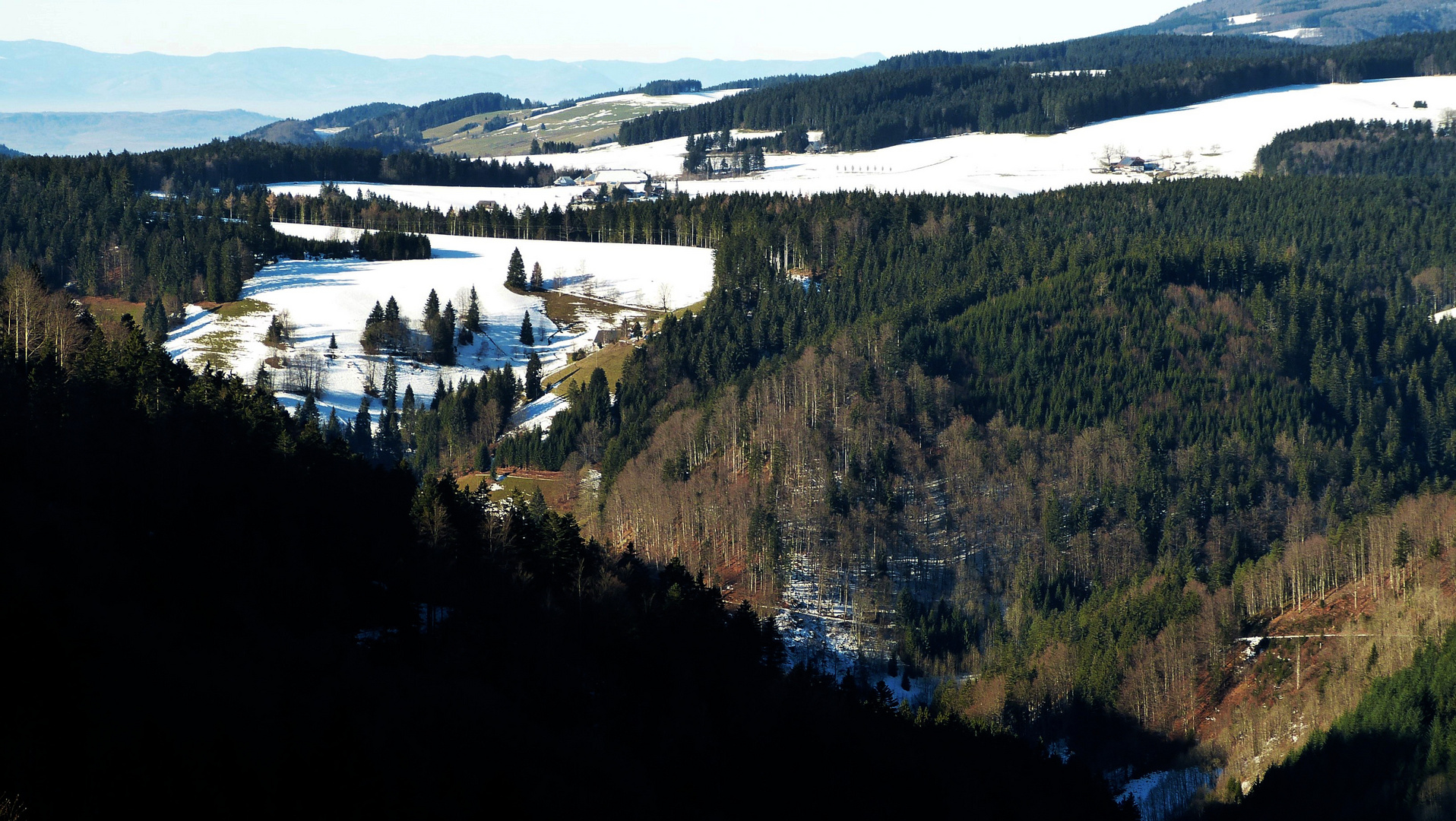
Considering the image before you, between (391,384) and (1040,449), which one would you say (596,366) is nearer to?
(391,384)

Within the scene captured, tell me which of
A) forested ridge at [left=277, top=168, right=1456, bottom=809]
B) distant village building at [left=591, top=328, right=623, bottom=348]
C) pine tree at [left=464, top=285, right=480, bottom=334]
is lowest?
forested ridge at [left=277, top=168, right=1456, bottom=809]

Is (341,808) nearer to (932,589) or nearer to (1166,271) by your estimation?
(932,589)

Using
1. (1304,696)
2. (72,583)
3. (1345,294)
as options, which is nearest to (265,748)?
(72,583)

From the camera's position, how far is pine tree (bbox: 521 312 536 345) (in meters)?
187

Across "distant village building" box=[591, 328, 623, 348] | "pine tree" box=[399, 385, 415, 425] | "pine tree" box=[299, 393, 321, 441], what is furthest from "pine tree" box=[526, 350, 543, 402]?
"pine tree" box=[299, 393, 321, 441]

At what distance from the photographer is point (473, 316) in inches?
7357

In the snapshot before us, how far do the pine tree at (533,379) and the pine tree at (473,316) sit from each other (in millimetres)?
14934

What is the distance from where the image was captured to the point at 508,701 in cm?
6819

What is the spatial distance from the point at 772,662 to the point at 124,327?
69.4 m

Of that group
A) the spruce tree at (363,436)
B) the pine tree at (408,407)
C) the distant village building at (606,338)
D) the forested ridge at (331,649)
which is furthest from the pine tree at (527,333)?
the forested ridge at (331,649)

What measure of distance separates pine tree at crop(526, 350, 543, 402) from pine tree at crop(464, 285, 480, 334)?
1493 centimetres

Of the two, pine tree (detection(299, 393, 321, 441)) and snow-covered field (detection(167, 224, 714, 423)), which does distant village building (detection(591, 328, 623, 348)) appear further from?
pine tree (detection(299, 393, 321, 441))

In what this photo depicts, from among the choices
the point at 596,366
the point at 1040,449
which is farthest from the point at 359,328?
the point at 1040,449

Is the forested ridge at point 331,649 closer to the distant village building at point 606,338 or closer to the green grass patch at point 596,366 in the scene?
the green grass patch at point 596,366
